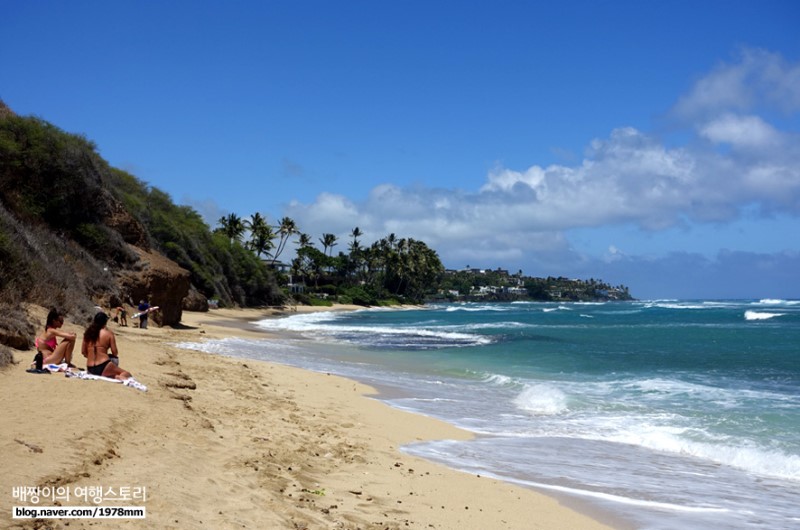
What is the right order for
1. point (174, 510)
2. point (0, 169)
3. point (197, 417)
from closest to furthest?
point (174, 510) < point (197, 417) < point (0, 169)

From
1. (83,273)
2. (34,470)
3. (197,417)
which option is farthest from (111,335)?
(83,273)

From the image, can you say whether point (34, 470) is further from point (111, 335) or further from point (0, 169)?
point (0, 169)

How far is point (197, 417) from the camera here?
7.97 meters

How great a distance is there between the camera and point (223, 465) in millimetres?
6199

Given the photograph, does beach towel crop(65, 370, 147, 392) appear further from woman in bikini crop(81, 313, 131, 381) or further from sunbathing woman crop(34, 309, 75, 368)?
sunbathing woman crop(34, 309, 75, 368)

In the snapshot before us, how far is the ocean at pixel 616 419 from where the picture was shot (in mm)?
7441

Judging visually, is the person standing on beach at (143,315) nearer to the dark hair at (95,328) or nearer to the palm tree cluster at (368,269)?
the dark hair at (95,328)

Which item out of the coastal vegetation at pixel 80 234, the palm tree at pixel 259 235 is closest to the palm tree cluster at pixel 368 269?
the palm tree at pixel 259 235

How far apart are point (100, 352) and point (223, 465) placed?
3.71 metres

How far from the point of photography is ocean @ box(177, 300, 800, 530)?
24.4 ft

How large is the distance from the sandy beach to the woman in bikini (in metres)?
0.48

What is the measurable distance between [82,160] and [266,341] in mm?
10081

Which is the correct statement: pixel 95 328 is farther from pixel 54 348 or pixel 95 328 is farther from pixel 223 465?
pixel 223 465

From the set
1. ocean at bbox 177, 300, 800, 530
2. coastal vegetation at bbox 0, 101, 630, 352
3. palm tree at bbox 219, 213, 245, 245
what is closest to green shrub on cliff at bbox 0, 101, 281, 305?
coastal vegetation at bbox 0, 101, 630, 352
